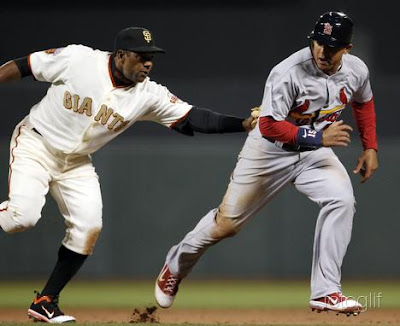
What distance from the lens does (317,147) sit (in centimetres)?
516

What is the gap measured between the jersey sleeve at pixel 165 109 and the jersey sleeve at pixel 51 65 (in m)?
0.55

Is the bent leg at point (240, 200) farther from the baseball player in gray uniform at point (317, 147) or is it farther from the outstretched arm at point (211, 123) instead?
the outstretched arm at point (211, 123)

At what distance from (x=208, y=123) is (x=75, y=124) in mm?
790

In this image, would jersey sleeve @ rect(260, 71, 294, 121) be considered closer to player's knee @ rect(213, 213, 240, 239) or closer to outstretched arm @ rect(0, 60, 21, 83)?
player's knee @ rect(213, 213, 240, 239)

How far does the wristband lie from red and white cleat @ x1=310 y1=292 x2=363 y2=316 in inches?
32.6

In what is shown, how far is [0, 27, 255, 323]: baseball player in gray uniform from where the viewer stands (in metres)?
5.46

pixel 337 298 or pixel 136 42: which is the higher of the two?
pixel 136 42

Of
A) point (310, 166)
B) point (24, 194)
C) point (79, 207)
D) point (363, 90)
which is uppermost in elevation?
point (363, 90)

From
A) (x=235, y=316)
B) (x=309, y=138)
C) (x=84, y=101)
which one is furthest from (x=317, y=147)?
(x=235, y=316)

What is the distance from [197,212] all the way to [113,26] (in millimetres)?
4137

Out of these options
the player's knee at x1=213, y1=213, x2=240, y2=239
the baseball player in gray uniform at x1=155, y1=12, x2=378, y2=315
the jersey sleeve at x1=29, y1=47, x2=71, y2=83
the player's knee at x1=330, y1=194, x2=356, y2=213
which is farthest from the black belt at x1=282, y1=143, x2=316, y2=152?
the jersey sleeve at x1=29, y1=47, x2=71, y2=83

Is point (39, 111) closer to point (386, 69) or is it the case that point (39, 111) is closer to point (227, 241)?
point (227, 241)

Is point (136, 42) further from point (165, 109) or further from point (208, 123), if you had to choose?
point (208, 123)

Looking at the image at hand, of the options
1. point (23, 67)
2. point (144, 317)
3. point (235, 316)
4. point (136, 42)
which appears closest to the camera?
point (136, 42)
